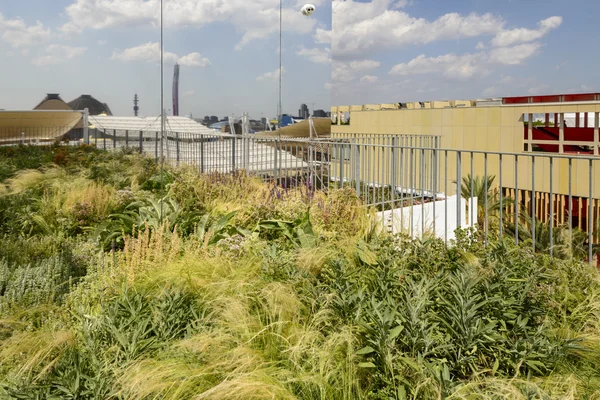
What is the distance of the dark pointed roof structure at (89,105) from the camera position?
5722 millimetres

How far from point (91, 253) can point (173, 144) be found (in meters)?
5.66

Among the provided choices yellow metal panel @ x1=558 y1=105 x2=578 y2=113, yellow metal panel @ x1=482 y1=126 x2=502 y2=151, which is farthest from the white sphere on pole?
yellow metal panel @ x1=482 y1=126 x2=502 y2=151

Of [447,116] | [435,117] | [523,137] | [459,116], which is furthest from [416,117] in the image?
[523,137]

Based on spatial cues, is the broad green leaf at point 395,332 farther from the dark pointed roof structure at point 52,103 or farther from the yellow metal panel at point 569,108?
the yellow metal panel at point 569,108

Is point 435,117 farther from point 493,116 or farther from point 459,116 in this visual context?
point 493,116

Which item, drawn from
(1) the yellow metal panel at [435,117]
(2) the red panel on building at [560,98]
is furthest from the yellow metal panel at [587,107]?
(1) the yellow metal panel at [435,117]

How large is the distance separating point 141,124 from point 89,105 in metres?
1.57

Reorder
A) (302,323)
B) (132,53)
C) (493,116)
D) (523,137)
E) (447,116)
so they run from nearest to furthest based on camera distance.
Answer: (302,323), (132,53), (523,137), (493,116), (447,116)

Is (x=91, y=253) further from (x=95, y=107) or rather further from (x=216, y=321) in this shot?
(x=95, y=107)

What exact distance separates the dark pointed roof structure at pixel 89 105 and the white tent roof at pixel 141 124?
423mm

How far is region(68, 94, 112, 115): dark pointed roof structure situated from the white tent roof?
1.39 feet

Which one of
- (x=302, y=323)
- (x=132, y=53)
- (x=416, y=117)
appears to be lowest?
(x=302, y=323)

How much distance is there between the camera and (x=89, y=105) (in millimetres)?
6043

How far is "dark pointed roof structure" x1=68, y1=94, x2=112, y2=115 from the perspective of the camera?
18.8 ft
